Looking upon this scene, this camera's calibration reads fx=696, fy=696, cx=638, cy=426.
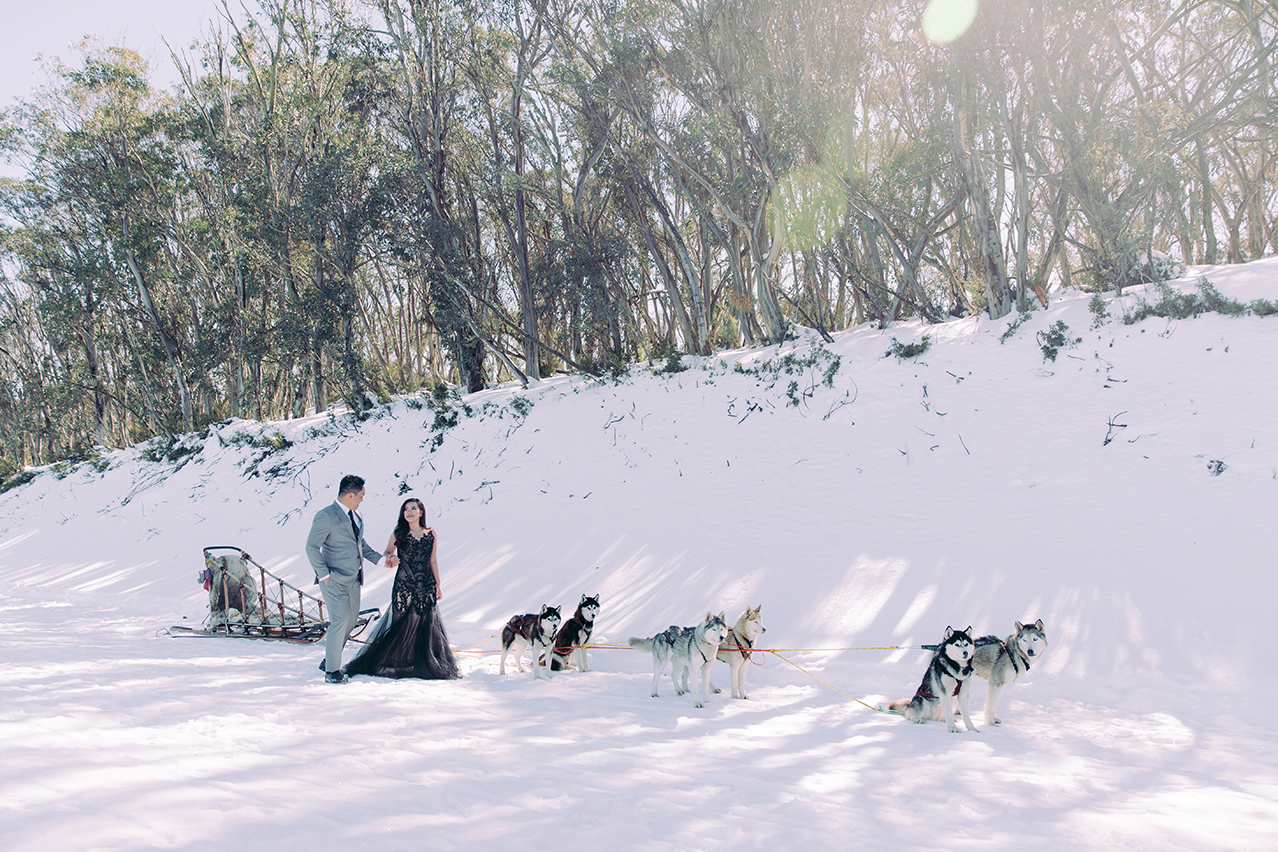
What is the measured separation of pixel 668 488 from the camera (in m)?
12.1

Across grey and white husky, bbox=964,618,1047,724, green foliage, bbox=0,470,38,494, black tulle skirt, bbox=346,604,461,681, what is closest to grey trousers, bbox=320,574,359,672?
black tulle skirt, bbox=346,604,461,681

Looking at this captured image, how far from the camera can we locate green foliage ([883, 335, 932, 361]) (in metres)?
12.6

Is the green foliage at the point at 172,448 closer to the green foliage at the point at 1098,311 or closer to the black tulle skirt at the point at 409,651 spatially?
the black tulle skirt at the point at 409,651

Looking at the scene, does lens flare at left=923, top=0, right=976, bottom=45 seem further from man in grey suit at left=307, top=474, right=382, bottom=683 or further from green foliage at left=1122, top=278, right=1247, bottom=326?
man in grey suit at left=307, top=474, right=382, bottom=683

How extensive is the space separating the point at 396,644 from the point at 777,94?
11487 millimetres

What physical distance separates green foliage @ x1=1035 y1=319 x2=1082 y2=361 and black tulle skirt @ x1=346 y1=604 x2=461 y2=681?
10004 millimetres

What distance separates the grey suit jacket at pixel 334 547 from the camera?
6105mm

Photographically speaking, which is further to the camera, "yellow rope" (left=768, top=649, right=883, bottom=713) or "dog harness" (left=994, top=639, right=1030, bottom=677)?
"yellow rope" (left=768, top=649, right=883, bottom=713)

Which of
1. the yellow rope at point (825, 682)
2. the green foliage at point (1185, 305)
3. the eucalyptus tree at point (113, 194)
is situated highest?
the eucalyptus tree at point (113, 194)

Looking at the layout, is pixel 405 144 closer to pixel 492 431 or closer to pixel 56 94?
pixel 492 431

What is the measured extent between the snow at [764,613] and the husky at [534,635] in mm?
300

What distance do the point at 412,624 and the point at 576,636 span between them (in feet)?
5.09

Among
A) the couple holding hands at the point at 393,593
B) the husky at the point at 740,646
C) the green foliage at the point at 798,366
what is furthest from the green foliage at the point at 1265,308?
the couple holding hands at the point at 393,593

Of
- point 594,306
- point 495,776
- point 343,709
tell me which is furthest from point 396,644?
point 594,306
